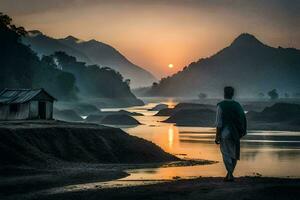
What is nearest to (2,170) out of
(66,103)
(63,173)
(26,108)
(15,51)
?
(63,173)

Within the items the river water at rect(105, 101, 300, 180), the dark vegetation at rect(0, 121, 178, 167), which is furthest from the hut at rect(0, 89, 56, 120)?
the river water at rect(105, 101, 300, 180)

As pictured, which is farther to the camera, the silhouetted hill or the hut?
the silhouetted hill

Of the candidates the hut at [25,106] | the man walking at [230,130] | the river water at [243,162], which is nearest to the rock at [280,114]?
the river water at [243,162]

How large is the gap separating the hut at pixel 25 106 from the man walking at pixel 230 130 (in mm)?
42520

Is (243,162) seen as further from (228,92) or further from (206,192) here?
(206,192)

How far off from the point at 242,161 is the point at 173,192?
3435 centimetres

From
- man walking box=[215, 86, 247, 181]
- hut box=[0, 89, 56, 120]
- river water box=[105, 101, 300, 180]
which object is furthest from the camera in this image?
hut box=[0, 89, 56, 120]

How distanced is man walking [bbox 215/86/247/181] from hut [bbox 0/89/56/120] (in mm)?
42520

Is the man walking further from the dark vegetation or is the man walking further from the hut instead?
the hut

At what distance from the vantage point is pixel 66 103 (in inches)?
7269

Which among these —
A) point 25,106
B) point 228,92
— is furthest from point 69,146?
point 228,92

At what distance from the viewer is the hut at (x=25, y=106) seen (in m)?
62.2

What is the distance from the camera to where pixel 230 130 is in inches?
850

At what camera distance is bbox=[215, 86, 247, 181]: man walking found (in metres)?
21.5
